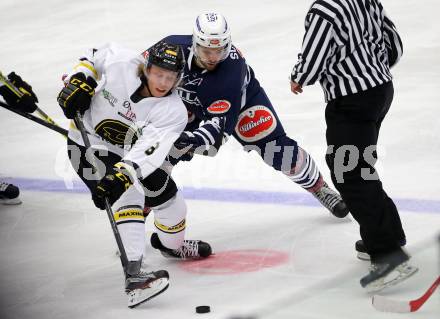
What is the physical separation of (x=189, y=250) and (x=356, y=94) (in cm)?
108

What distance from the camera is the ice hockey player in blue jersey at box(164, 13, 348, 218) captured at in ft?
12.1

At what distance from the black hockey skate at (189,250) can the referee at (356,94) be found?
0.79 m

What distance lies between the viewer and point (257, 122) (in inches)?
160

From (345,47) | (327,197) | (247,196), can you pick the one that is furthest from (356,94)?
(247,196)

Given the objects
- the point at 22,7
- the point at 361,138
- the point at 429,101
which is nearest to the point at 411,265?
the point at 361,138

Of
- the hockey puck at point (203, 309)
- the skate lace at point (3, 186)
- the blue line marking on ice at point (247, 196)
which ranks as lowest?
the blue line marking on ice at point (247, 196)

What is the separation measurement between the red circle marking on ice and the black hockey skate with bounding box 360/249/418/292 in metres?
0.57

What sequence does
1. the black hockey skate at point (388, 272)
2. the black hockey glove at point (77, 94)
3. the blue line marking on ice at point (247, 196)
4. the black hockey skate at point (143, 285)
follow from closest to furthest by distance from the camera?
the black hockey skate at point (388, 272) < the black hockey skate at point (143, 285) < the black hockey glove at point (77, 94) < the blue line marking on ice at point (247, 196)

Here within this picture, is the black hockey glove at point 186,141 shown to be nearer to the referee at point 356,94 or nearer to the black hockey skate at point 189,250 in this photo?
the black hockey skate at point 189,250

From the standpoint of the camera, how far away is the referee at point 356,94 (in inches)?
123

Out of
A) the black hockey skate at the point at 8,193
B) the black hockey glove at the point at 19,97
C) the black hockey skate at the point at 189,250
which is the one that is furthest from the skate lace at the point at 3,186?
the black hockey skate at the point at 189,250

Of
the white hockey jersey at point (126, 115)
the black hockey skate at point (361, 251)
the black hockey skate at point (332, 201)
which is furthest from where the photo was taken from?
the black hockey skate at point (332, 201)

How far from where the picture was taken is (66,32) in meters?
7.76

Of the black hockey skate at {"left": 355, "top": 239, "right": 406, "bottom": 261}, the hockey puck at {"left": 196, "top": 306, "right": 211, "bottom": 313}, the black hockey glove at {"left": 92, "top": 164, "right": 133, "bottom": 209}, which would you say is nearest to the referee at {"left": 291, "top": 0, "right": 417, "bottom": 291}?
the black hockey skate at {"left": 355, "top": 239, "right": 406, "bottom": 261}
